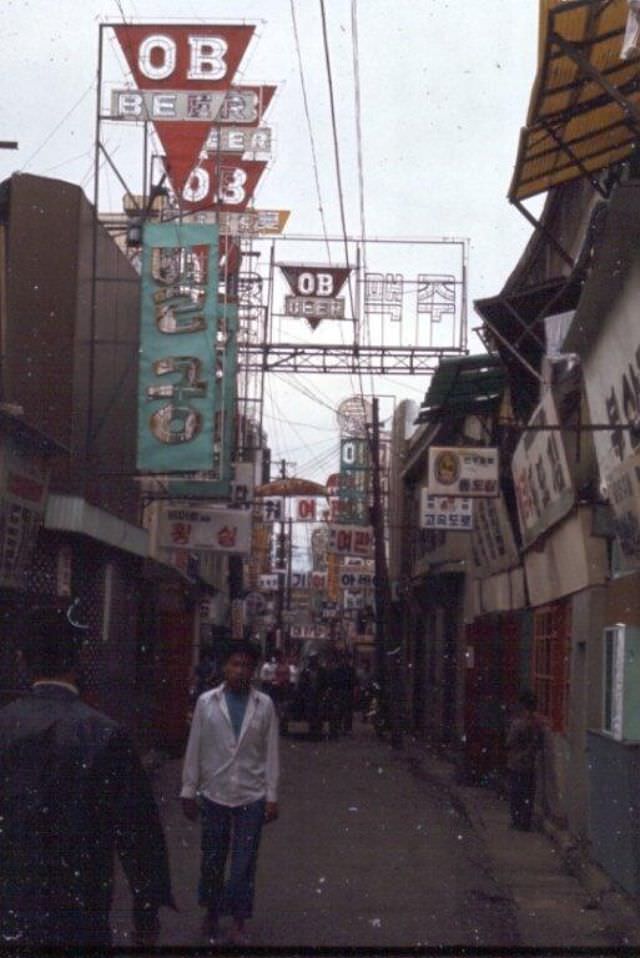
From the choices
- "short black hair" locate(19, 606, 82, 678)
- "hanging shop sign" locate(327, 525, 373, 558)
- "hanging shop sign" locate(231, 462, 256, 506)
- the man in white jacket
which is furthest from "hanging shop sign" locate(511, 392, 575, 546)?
"hanging shop sign" locate(327, 525, 373, 558)

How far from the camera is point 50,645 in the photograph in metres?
5.61

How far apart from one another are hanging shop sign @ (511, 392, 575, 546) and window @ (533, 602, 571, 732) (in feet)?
3.02

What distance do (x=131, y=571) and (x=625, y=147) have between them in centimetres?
1244

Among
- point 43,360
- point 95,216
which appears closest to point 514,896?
point 43,360

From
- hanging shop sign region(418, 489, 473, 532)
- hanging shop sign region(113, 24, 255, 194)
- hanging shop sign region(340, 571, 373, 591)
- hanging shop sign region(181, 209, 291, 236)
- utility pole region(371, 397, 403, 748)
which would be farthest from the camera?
hanging shop sign region(340, 571, 373, 591)

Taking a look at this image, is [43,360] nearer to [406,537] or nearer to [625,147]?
[625,147]

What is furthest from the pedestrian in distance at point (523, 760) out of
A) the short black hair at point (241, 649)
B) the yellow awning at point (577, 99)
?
the short black hair at point (241, 649)

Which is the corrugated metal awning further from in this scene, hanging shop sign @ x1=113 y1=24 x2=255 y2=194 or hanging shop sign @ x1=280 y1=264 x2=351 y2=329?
hanging shop sign @ x1=280 y1=264 x2=351 y2=329

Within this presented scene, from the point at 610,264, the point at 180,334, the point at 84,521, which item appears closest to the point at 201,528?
the point at 180,334

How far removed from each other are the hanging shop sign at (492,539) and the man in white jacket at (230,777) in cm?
1252

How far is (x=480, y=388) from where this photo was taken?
23.6 meters

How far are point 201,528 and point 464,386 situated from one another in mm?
5054

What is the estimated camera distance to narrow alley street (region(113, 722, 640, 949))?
10.7 meters

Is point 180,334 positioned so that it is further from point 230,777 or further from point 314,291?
point 314,291
